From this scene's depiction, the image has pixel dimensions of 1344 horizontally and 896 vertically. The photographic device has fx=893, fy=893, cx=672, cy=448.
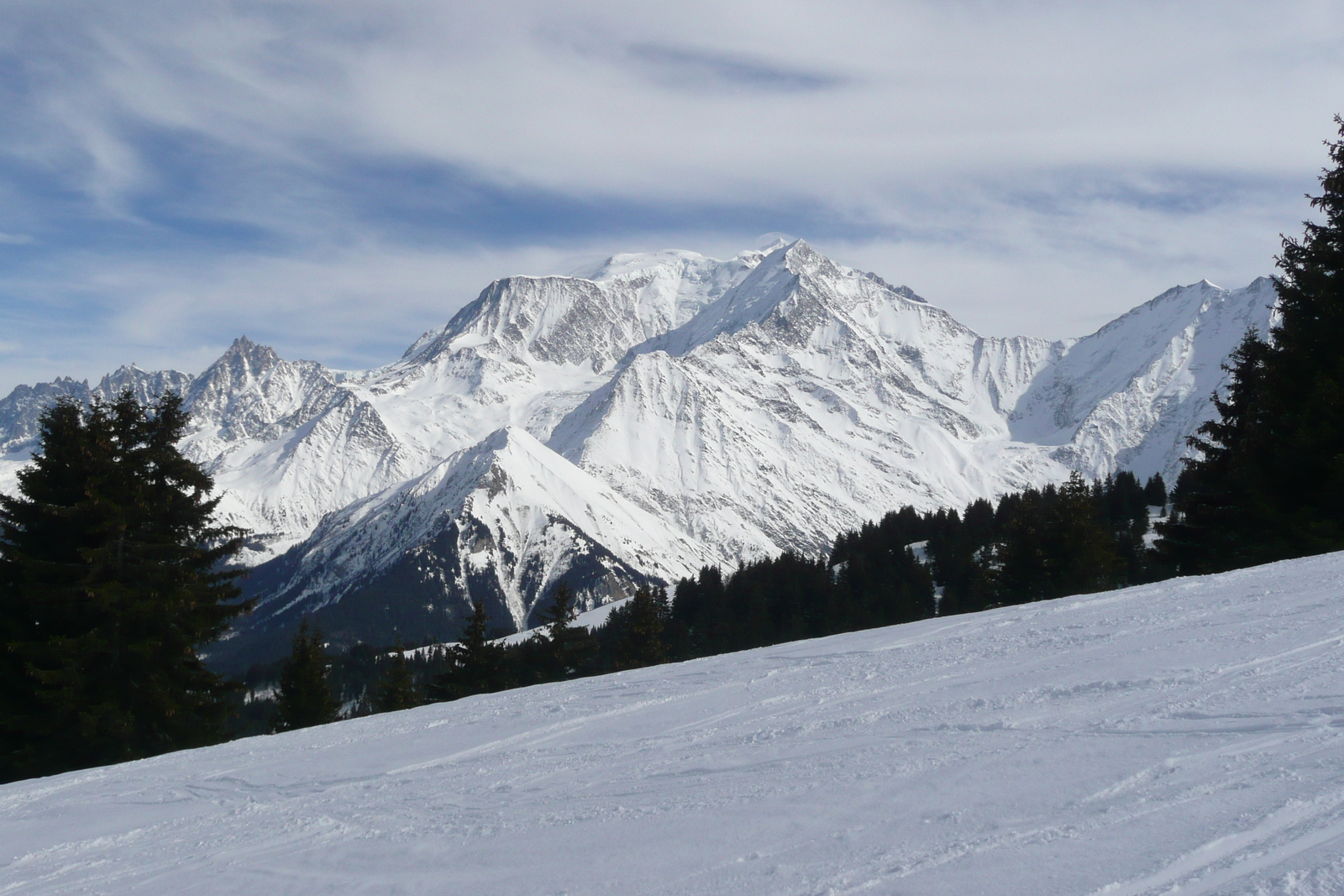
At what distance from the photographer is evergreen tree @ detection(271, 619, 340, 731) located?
136 ft

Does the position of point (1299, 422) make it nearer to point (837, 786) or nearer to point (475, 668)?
point (837, 786)

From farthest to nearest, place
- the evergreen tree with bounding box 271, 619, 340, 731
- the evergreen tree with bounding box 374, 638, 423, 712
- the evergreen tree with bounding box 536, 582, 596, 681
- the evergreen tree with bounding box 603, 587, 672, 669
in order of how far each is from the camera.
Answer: the evergreen tree with bounding box 603, 587, 672, 669 → the evergreen tree with bounding box 536, 582, 596, 681 → the evergreen tree with bounding box 374, 638, 423, 712 → the evergreen tree with bounding box 271, 619, 340, 731

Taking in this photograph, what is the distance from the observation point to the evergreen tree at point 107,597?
18.5m

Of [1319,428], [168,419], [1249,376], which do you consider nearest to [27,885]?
[168,419]

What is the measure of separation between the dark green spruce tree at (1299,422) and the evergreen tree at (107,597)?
972 inches

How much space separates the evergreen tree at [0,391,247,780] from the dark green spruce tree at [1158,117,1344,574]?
24.7 metres

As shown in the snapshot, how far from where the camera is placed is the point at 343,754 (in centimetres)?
1155

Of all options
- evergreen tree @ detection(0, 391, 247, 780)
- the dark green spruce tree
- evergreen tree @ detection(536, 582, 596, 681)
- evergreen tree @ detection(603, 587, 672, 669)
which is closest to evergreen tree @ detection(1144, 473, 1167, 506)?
evergreen tree @ detection(603, 587, 672, 669)

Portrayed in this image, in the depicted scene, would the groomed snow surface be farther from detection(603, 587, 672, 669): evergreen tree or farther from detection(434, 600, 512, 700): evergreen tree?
detection(603, 587, 672, 669): evergreen tree

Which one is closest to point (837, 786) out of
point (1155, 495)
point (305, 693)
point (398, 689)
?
point (305, 693)

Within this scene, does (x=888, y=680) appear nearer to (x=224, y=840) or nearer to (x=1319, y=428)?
(x=224, y=840)

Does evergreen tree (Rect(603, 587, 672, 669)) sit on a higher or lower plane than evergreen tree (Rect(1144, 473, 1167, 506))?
lower

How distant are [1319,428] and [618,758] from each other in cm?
1765

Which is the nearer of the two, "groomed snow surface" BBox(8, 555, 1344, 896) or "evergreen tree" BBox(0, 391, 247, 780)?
"groomed snow surface" BBox(8, 555, 1344, 896)
